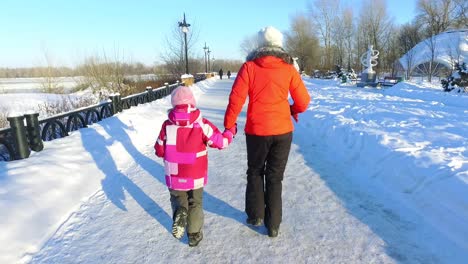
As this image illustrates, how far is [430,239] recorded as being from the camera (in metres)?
2.97

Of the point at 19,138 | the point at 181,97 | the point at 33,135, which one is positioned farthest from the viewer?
the point at 33,135

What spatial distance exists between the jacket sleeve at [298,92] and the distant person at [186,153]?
0.65 meters

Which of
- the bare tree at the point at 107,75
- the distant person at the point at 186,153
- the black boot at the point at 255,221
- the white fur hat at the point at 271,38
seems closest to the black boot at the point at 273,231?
the black boot at the point at 255,221

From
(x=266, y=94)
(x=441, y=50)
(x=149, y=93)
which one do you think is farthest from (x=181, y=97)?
(x=441, y=50)

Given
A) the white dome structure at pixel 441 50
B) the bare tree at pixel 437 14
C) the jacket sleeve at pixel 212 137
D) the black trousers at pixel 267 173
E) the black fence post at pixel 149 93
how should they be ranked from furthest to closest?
the bare tree at pixel 437 14 → the white dome structure at pixel 441 50 → the black fence post at pixel 149 93 → the black trousers at pixel 267 173 → the jacket sleeve at pixel 212 137

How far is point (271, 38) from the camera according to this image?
2.93 metres

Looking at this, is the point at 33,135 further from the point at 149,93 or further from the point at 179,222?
the point at 149,93

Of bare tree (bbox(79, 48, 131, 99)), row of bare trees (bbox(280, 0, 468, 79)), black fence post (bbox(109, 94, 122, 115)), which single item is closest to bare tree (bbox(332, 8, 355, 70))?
row of bare trees (bbox(280, 0, 468, 79))

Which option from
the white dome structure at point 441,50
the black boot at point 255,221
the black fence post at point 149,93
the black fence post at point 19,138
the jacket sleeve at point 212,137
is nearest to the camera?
the jacket sleeve at point 212,137

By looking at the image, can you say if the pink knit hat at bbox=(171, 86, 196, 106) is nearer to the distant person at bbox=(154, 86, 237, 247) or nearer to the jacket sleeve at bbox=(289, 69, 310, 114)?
the distant person at bbox=(154, 86, 237, 247)

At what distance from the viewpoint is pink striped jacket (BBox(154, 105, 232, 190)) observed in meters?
2.93

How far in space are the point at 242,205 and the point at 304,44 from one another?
5713 centimetres

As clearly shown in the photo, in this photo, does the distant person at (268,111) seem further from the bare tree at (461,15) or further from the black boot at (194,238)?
the bare tree at (461,15)

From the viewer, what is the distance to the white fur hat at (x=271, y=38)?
2.93m
